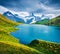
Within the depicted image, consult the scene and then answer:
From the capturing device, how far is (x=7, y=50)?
52.1m

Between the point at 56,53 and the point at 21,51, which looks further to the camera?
the point at 56,53

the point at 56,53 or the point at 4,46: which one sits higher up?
the point at 4,46

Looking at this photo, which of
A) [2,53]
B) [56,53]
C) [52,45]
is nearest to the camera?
[2,53]

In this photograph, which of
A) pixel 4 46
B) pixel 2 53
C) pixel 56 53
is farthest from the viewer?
pixel 56 53

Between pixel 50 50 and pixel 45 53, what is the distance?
3.83 meters

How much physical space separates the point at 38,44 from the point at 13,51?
17847mm

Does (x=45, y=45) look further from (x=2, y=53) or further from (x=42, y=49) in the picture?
(x=2, y=53)

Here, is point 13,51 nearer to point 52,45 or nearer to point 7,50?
point 7,50

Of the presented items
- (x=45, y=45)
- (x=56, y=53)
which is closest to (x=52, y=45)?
(x=45, y=45)

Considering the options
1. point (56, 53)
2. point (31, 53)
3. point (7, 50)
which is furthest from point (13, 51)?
point (56, 53)

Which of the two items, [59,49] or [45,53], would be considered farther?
[59,49]

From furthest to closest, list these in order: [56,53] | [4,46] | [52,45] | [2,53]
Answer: [52,45], [56,53], [4,46], [2,53]

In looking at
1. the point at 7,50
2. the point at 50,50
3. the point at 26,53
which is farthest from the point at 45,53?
the point at 7,50

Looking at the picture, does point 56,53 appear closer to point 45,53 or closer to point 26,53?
point 45,53
